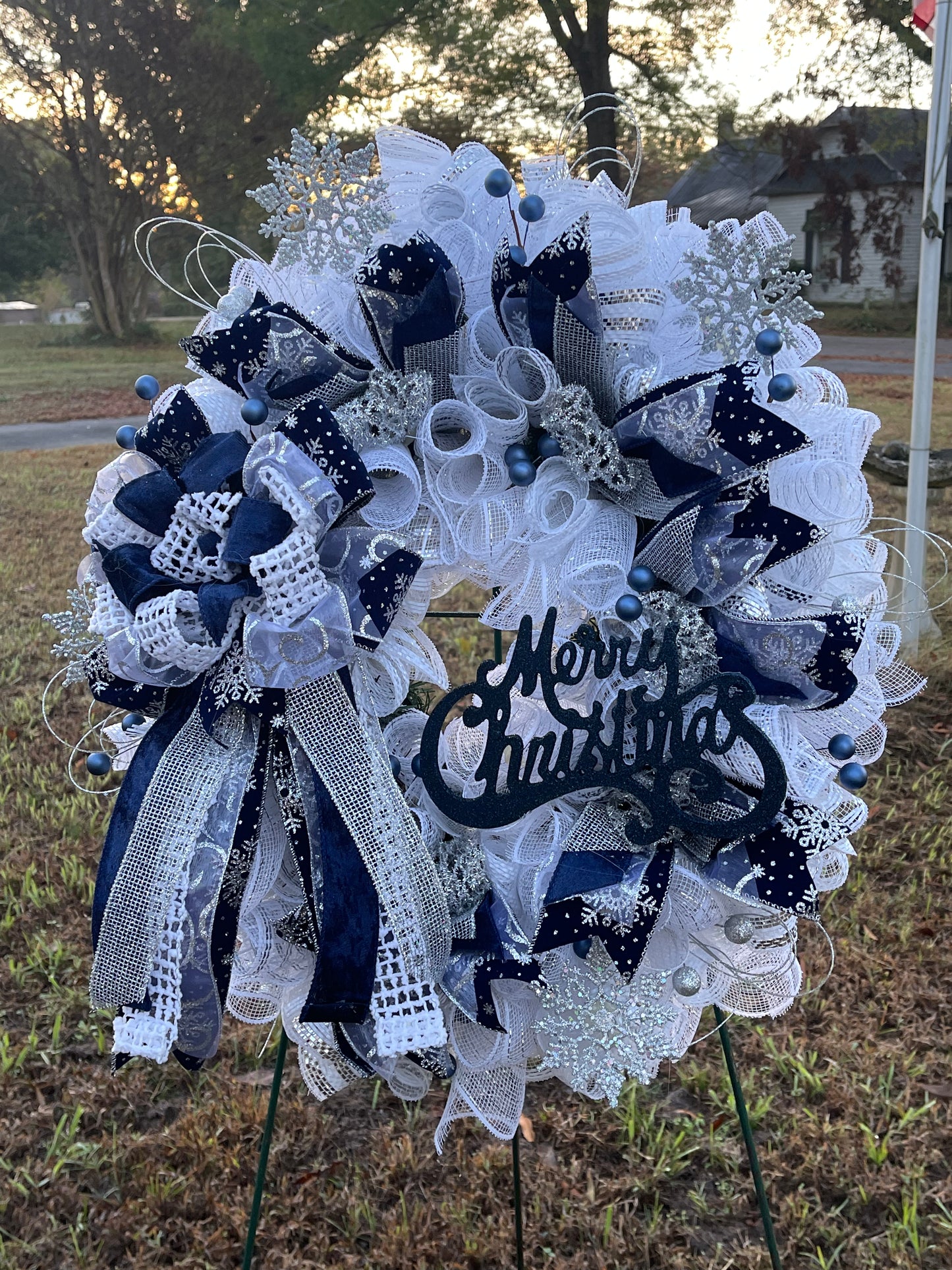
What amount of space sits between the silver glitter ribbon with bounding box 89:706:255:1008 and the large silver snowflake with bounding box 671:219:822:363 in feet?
1.75

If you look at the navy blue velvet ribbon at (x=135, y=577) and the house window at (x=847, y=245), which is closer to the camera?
the navy blue velvet ribbon at (x=135, y=577)

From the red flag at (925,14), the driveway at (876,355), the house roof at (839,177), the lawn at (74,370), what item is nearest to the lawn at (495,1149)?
the red flag at (925,14)

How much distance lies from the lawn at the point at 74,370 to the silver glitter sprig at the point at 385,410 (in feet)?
17.3

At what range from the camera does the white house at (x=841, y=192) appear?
7.33 metres

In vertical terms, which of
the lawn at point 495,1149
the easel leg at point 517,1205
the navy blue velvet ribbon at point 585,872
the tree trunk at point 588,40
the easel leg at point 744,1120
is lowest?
the lawn at point 495,1149

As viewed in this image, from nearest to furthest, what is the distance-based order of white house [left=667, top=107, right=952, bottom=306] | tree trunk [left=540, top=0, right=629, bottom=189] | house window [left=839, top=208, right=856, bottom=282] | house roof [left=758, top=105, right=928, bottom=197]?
tree trunk [left=540, top=0, right=629, bottom=189]
house roof [left=758, top=105, right=928, bottom=197]
white house [left=667, top=107, right=952, bottom=306]
house window [left=839, top=208, right=856, bottom=282]

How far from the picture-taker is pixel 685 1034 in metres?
1.13

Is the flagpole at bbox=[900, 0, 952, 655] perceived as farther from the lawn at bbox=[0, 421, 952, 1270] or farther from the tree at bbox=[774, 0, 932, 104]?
the tree at bbox=[774, 0, 932, 104]

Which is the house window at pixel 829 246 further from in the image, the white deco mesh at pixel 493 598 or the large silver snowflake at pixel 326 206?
the large silver snowflake at pixel 326 206

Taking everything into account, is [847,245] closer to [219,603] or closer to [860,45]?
[860,45]

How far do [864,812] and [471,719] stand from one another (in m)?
0.41

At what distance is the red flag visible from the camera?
8.52 feet

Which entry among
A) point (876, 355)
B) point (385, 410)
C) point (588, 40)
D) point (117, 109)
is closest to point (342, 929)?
point (385, 410)

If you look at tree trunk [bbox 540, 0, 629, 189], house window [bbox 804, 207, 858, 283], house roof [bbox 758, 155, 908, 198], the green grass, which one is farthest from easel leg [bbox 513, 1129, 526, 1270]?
house window [bbox 804, 207, 858, 283]
